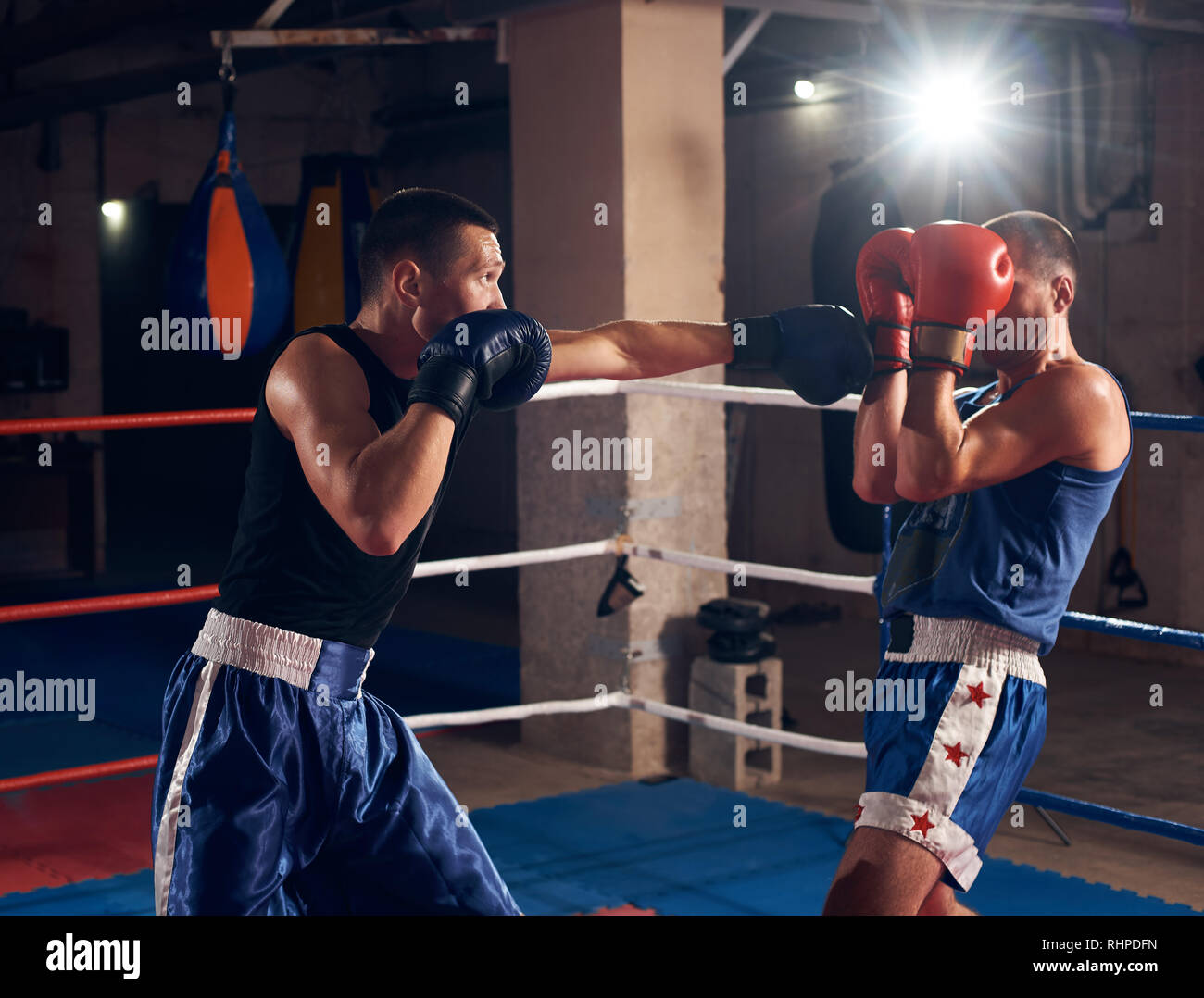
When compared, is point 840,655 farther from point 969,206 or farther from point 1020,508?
point 1020,508

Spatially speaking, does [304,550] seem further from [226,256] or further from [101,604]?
[226,256]

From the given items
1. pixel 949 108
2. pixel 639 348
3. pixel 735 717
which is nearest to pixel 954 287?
pixel 639 348

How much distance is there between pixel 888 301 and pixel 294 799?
111 cm

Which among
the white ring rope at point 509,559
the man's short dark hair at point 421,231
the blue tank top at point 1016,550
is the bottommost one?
the white ring rope at point 509,559

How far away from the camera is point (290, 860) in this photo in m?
1.69

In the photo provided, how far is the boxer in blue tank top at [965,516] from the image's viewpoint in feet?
6.56

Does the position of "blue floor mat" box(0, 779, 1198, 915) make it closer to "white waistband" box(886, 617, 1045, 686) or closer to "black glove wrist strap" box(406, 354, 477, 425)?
"white waistband" box(886, 617, 1045, 686)

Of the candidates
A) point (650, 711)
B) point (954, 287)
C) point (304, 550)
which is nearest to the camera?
point (304, 550)

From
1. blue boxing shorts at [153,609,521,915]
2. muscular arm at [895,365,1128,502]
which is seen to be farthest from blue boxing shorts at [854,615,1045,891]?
blue boxing shorts at [153,609,521,915]

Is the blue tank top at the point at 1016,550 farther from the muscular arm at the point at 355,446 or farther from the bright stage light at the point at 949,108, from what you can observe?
the bright stage light at the point at 949,108

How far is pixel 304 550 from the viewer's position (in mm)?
1735

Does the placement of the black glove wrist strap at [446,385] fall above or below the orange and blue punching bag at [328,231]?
below

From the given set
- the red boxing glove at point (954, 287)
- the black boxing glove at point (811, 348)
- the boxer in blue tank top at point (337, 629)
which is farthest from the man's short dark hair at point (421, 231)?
the red boxing glove at point (954, 287)
